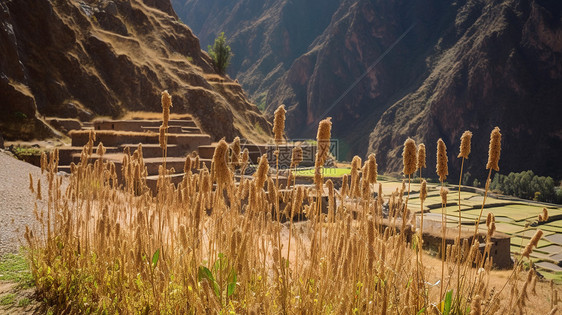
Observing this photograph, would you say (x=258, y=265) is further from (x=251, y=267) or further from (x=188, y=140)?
(x=188, y=140)

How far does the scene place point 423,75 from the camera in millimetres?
55688

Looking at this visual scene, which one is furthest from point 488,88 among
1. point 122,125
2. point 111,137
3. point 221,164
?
point 221,164

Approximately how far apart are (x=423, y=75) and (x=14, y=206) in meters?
58.7

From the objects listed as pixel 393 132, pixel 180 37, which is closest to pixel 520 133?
pixel 393 132

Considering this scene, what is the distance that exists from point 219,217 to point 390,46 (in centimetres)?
8057

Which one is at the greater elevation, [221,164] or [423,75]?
[423,75]

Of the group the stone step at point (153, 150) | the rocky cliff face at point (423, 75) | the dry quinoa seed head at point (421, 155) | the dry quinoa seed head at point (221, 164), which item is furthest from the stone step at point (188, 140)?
the rocky cliff face at point (423, 75)

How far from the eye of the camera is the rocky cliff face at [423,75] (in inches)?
1333

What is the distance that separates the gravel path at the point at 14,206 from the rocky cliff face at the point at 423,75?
93.1ft

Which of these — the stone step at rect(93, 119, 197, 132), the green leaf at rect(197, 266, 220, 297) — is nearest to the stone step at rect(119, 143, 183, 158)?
the stone step at rect(93, 119, 197, 132)

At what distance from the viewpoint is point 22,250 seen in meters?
3.10

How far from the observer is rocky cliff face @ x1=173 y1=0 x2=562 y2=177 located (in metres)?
33.9

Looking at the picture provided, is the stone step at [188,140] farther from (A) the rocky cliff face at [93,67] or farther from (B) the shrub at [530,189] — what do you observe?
(B) the shrub at [530,189]

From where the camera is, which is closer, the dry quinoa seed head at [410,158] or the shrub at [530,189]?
the dry quinoa seed head at [410,158]
